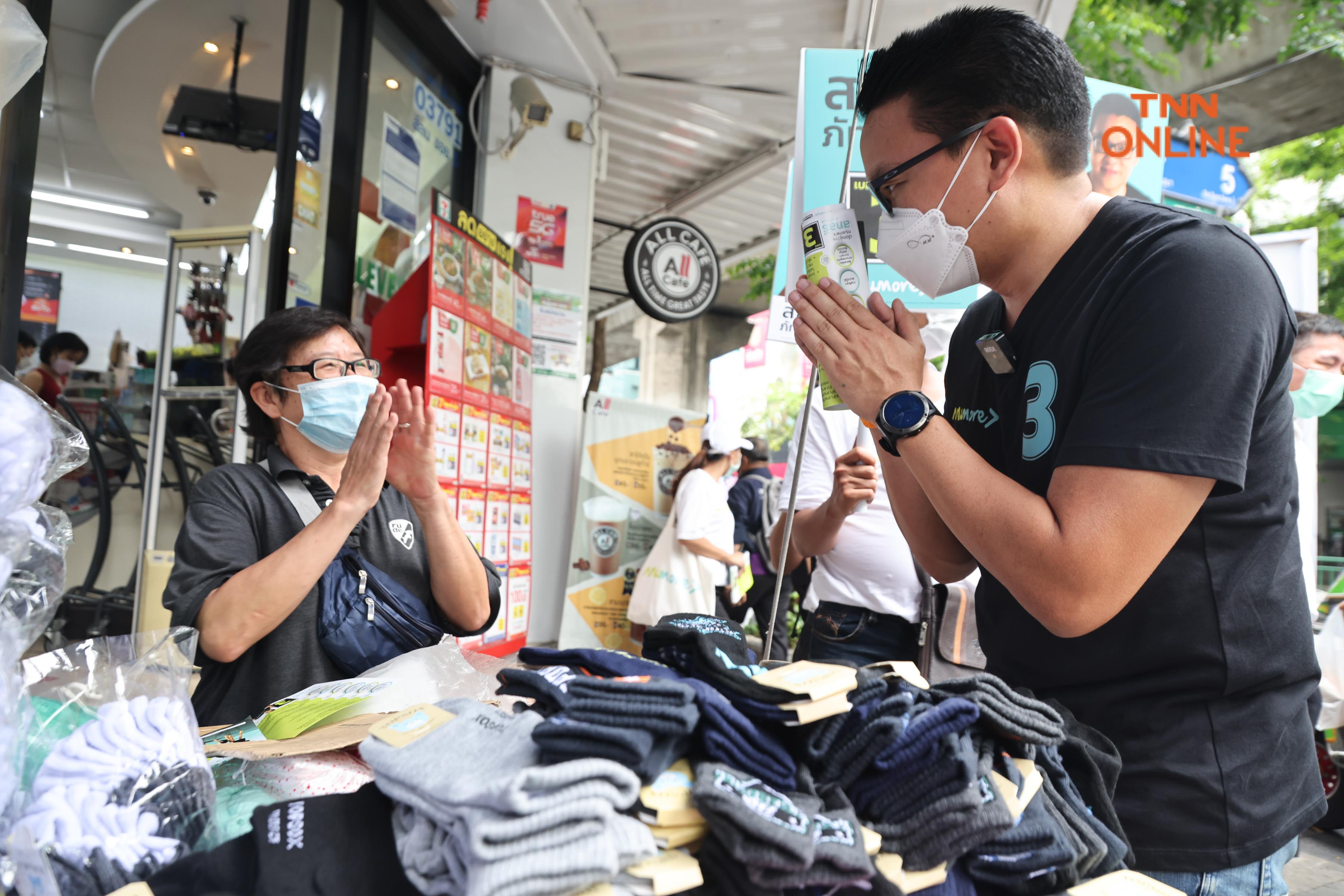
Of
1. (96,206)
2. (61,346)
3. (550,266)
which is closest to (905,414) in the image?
(550,266)

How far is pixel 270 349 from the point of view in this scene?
2066 millimetres

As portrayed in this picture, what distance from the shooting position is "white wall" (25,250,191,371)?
31.5ft

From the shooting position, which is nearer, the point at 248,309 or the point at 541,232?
the point at 248,309

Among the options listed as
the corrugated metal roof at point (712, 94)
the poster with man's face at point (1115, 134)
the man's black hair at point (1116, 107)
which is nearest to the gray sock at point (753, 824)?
the poster with man's face at point (1115, 134)

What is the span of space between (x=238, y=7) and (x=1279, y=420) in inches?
203

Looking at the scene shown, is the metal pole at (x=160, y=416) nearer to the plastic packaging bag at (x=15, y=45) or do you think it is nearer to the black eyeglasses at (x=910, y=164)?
the plastic packaging bag at (x=15, y=45)

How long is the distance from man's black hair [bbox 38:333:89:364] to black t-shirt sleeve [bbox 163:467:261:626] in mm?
5205

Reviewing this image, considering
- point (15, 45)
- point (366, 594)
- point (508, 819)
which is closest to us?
point (508, 819)

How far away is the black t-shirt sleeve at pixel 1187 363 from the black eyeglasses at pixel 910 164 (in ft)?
1.08

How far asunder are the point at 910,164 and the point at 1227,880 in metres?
1.09

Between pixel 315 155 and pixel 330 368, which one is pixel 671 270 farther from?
pixel 330 368

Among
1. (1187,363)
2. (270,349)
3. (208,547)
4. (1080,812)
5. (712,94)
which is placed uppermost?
(712,94)

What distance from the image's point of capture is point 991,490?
41.4 inches

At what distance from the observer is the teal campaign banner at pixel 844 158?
8.27 ft
